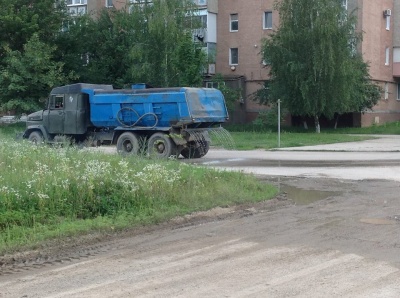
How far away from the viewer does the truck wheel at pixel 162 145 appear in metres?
24.3

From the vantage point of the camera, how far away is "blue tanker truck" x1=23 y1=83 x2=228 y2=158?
955 inches

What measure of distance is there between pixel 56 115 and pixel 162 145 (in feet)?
19.1

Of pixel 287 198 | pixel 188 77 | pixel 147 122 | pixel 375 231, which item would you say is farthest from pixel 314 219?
pixel 188 77

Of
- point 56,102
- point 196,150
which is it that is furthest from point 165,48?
point 196,150

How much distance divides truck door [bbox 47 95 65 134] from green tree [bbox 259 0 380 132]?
56.3 feet

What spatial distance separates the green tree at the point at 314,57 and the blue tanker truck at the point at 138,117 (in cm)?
1642

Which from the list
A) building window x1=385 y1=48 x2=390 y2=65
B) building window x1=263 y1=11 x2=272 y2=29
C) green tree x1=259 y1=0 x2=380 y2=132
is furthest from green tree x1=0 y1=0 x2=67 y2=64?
building window x1=385 y1=48 x2=390 y2=65

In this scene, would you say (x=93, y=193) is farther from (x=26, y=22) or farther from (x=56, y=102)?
(x=26, y=22)

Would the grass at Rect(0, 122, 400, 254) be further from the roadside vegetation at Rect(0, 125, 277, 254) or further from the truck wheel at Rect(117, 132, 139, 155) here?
the truck wheel at Rect(117, 132, 139, 155)

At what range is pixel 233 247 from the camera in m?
9.27

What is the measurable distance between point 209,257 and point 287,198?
6096 mm

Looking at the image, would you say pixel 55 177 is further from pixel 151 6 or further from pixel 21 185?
pixel 151 6

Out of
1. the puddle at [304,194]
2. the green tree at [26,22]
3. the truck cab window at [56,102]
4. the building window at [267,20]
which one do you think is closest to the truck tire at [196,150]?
the truck cab window at [56,102]

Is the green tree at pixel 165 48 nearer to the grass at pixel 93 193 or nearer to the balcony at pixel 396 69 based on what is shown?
the balcony at pixel 396 69
